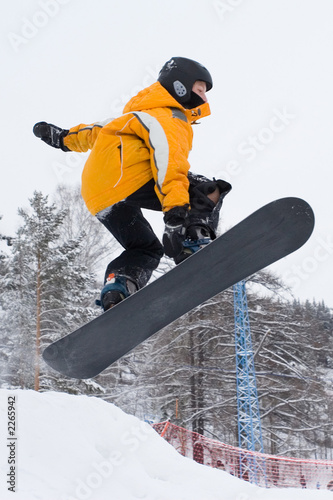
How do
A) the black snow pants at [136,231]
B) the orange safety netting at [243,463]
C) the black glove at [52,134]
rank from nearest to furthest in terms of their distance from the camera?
1. the black snow pants at [136,231]
2. the black glove at [52,134]
3. the orange safety netting at [243,463]

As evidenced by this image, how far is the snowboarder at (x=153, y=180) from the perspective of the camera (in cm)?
229

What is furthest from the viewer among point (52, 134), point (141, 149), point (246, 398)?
point (246, 398)

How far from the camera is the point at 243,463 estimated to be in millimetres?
11266

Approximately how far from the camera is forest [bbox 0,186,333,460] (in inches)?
522

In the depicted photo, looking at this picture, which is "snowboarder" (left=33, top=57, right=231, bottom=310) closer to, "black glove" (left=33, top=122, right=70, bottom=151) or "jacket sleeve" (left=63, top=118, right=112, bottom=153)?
"jacket sleeve" (left=63, top=118, right=112, bottom=153)

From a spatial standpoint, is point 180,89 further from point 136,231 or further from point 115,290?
point 115,290

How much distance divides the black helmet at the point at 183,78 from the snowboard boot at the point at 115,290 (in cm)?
111

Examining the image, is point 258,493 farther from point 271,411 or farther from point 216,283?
point 271,411

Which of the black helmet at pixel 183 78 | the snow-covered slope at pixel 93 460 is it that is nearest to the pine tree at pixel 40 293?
the snow-covered slope at pixel 93 460

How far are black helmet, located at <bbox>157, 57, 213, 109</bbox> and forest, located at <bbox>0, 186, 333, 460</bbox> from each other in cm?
1085

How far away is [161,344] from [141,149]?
578 inches

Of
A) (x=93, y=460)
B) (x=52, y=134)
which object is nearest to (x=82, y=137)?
(x=52, y=134)

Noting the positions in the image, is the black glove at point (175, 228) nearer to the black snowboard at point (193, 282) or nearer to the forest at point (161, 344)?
the black snowboard at point (193, 282)

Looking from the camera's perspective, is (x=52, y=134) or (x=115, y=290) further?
(x=52, y=134)
